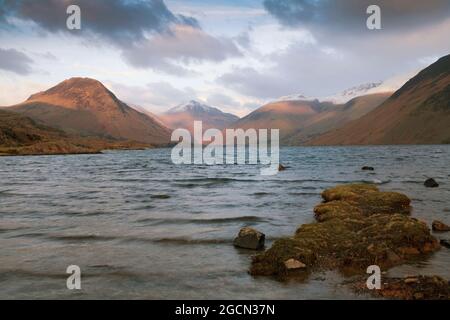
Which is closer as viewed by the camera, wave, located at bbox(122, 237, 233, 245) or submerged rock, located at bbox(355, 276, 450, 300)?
submerged rock, located at bbox(355, 276, 450, 300)

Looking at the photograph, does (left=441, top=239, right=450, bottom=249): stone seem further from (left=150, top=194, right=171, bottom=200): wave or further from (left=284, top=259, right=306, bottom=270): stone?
(left=150, top=194, right=171, bottom=200): wave

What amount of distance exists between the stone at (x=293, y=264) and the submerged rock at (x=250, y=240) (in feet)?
9.92

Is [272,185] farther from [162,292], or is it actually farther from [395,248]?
[162,292]

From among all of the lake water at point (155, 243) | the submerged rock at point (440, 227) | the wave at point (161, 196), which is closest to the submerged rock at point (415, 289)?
the lake water at point (155, 243)

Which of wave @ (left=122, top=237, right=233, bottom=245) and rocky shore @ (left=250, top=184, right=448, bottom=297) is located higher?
rocky shore @ (left=250, top=184, right=448, bottom=297)

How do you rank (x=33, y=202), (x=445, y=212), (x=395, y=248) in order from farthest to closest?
1. (x=33, y=202)
2. (x=445, y=212)
3. (x=395, y=248)

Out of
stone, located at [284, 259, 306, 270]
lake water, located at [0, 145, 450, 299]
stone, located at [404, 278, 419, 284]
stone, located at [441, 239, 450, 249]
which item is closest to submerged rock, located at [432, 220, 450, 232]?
lake water, located at [0, 145, 450, 299]

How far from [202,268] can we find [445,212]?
17091 mm

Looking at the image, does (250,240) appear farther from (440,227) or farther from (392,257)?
(440,227)

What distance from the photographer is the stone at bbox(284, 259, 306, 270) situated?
13305mm

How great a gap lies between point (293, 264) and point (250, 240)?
3.40 meters

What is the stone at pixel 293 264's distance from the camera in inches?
524
